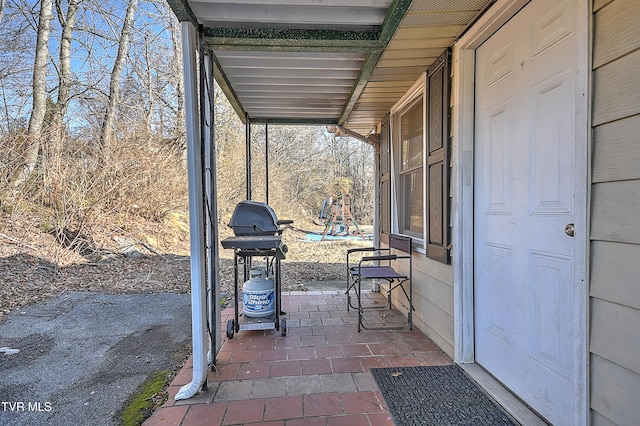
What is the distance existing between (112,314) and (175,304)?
2.00 feet

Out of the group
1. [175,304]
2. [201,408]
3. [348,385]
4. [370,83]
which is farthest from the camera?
[175,304]

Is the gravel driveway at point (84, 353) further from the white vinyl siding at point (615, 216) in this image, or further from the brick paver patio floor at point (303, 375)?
the white vinyl siding at point (615, 216)

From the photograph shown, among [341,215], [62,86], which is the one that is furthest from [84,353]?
[341,215]

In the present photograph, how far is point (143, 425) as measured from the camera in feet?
5.41

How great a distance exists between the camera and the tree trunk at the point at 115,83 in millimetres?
6188

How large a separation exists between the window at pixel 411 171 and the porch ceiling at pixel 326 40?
0.30m

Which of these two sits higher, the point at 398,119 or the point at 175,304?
the point at 398,119

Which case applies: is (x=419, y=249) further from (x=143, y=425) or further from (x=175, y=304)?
(x=175, y=304)

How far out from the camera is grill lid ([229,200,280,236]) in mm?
2625

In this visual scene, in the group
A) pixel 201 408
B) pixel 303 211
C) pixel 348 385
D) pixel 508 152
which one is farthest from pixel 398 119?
pixel 303 211

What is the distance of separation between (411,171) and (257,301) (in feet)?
6.08

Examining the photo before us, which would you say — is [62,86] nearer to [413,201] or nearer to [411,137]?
[411,137]

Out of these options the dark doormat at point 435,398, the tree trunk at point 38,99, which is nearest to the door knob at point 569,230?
the dark doormat at point 435,398

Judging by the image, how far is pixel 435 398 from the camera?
1825 millimetres
